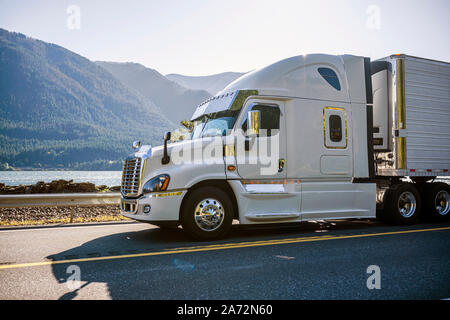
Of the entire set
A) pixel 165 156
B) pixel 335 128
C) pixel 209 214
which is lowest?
pixel 209 214

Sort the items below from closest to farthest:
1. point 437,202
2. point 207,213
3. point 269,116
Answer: point 207,213 < point 269,116 < point 437,202

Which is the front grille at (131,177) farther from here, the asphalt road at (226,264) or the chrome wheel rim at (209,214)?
the chrome wheel rim at (209,214)

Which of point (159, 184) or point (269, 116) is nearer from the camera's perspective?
point (159, 184)

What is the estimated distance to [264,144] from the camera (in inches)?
289

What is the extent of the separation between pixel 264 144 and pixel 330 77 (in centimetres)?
232

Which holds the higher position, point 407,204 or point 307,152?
point 307,152

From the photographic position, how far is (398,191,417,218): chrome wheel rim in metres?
9.27

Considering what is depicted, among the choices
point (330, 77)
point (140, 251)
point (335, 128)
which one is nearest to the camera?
point (140, 251)

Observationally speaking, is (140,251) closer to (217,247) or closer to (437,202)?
(217,247)

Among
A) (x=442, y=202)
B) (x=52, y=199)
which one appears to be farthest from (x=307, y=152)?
(x=52, y=199)

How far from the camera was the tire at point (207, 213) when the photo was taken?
6648 mm

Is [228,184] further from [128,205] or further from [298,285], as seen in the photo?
[298,285]

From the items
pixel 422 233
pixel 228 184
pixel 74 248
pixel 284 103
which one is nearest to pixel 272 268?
pixel 228 184

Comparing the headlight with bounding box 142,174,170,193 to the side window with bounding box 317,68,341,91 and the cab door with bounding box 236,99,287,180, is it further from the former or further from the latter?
the side window with bounding box 317,68,341,91
